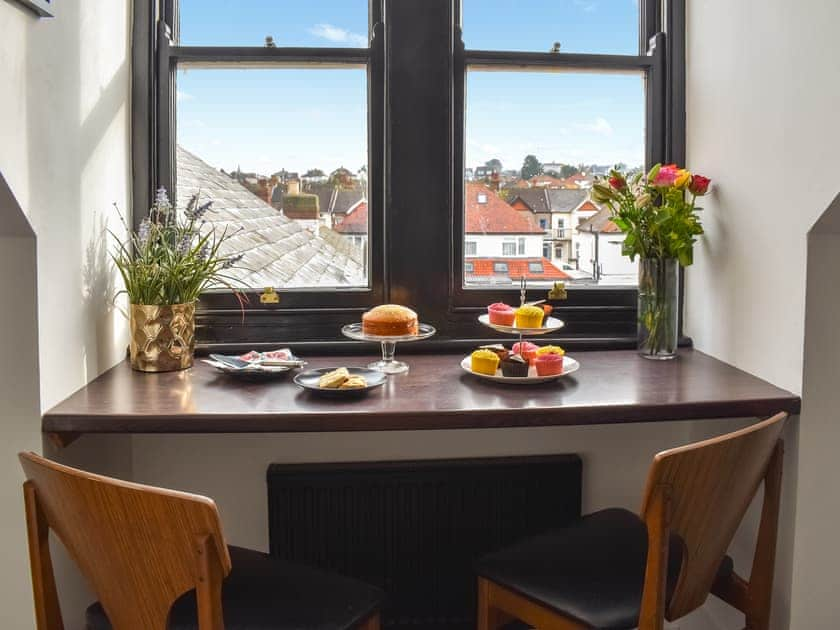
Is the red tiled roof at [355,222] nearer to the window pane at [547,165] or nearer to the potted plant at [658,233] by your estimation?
the window pane at [547,165]

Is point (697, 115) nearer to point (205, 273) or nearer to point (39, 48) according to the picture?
point (205, 273)

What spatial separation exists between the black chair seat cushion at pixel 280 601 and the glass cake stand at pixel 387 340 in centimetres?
55

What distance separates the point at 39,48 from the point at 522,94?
48.2 inches

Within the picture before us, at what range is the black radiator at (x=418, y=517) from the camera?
206cm

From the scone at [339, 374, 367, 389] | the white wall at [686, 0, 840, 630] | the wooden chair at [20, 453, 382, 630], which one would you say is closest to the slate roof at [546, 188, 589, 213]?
the white wall at [686, 0, 840, 630]

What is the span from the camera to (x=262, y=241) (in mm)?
2205

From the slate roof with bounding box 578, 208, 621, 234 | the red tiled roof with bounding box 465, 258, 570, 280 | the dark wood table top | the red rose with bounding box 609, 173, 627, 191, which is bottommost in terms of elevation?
the dark wood table top

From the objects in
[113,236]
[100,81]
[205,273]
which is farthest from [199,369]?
[100,81]

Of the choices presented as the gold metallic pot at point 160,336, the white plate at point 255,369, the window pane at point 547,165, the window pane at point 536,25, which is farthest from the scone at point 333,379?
the window pane at point 536,25

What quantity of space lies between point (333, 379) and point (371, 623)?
496 millimetres

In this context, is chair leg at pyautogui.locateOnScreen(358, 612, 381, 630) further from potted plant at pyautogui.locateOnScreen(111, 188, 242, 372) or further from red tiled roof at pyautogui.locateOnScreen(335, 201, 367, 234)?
red tiled roof at pyautogui.locateOnScreen(335, 201, 367, 234)

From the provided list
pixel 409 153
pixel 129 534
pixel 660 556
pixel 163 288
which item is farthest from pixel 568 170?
pixel 129 534

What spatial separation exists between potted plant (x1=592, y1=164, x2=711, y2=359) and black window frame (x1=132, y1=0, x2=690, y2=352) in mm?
162

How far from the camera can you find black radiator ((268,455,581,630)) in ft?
6.75
